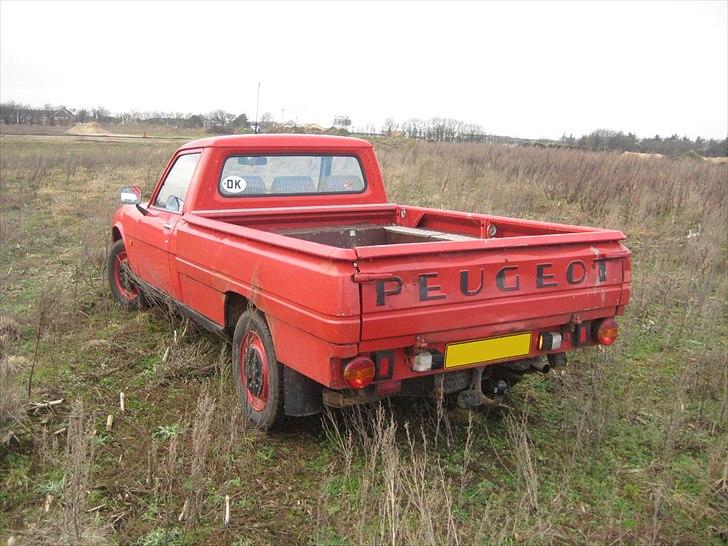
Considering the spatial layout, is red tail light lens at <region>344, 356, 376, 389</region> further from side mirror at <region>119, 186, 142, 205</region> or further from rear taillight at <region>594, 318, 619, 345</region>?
side mirror at <region>119, 186, 142, 205</region>

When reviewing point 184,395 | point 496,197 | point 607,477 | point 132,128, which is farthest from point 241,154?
point 132,128

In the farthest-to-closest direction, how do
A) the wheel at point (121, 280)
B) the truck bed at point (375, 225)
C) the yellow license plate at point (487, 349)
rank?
the wheel at point (121, 280) < the truck bed at point (375, 225) < the yellow license plate at point (487, 349)

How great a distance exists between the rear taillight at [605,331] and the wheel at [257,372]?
1.84 m

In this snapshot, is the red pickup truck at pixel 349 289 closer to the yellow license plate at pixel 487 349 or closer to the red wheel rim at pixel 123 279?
the yellow license plate at pixel 487 349

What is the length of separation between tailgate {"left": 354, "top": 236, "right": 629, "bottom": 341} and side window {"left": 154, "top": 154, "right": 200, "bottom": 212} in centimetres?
249

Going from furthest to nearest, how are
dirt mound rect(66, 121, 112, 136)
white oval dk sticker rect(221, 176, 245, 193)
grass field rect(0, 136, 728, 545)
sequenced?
dirt mound rect(66, 121, 112, 136) < white oval dk sticker rect(221, 176, 245, 193) < grass field rect(0, 136, 728, 545)

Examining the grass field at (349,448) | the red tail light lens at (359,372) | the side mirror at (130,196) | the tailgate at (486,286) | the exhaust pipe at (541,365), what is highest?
the side mirror at (130,196)

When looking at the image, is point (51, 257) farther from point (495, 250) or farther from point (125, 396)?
point (495, 250)

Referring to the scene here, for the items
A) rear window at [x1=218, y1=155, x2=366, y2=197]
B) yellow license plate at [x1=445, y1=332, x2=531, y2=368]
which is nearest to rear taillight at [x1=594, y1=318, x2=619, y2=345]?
yellow license plate at [x1=445, y1=332, x2=531, y2=368]

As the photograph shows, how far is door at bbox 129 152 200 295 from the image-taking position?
4680 millimetres

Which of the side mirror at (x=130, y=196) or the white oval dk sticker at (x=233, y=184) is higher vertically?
the white oval dk sticker at (x=233, y=184)

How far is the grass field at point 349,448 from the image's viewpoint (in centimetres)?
273

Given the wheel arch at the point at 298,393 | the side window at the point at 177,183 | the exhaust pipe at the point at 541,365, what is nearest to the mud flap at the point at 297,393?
the wheel arch at the point at 298,393

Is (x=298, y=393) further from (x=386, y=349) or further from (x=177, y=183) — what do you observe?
(x=177, y=183)
